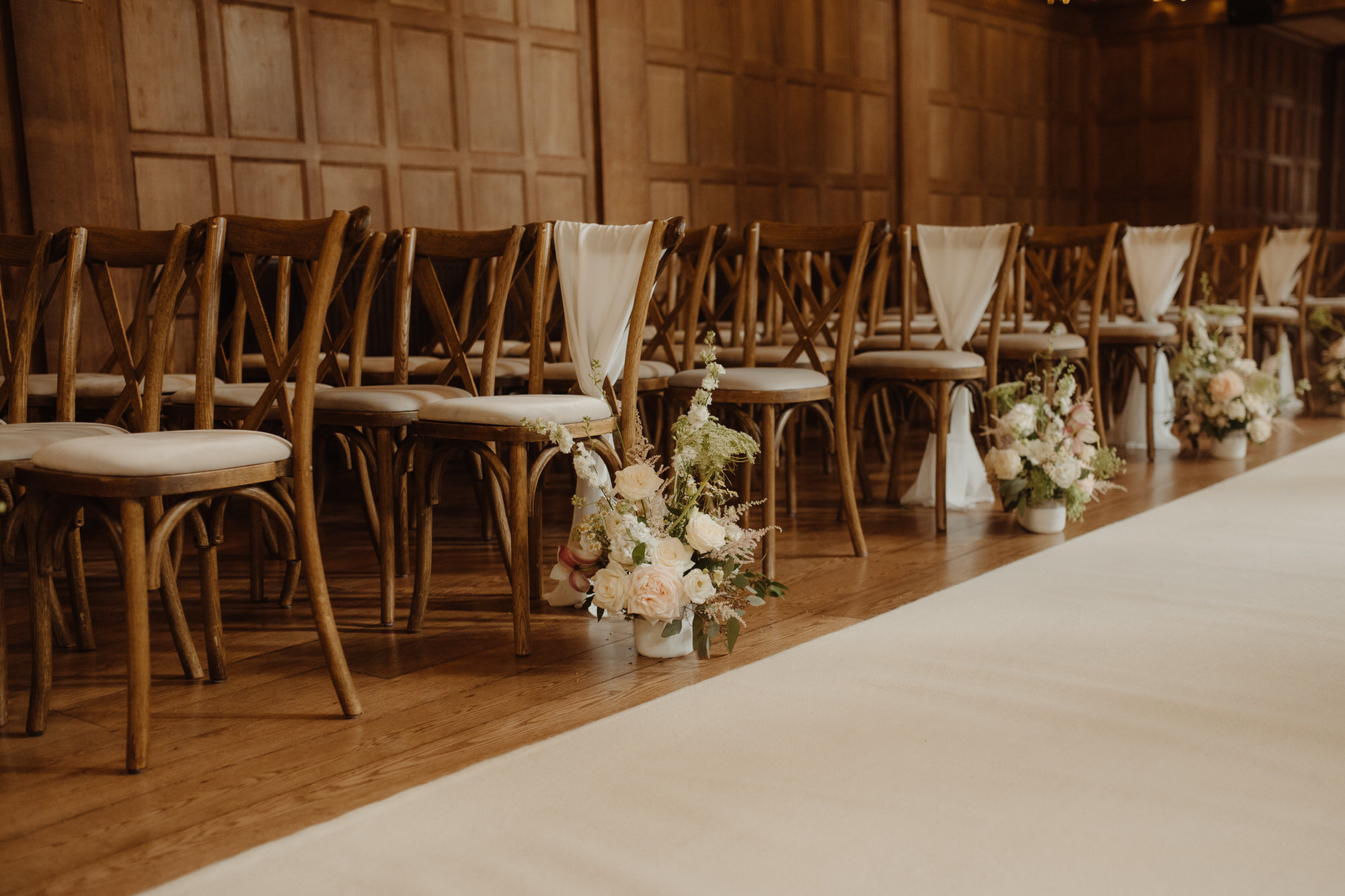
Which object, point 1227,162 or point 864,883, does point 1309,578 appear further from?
point 1227,162

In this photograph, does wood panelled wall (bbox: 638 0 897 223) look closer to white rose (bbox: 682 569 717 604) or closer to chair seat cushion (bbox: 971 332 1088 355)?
chair seat cushion (bbox: 971 332 1088 355)

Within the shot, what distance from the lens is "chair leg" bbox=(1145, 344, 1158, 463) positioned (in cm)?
537


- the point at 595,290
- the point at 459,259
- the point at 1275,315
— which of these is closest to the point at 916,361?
the point at 595,290

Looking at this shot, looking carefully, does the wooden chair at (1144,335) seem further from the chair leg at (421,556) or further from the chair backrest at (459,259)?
the chair leg at (421,556)

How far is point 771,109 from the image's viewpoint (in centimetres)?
825

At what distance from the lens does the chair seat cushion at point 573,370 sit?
158 inches

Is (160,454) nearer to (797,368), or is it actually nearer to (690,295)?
(797,368)

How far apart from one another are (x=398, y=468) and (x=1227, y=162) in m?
10.3

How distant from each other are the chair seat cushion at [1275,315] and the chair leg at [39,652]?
6.14 meters

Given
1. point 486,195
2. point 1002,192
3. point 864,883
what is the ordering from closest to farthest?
1. point 864,883
2. point 486,195
3. point 1002,192

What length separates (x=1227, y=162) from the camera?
437 inches

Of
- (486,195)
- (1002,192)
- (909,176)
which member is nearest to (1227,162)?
(1002,192)

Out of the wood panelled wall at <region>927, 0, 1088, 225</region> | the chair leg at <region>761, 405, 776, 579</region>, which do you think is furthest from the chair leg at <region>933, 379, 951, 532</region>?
the wood panelled wall at <region>927, 0, 1088, 225</region>

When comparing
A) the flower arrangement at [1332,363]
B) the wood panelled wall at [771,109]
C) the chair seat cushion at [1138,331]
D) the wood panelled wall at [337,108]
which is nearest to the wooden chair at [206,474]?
the wood panelled wall at [337,108]
